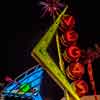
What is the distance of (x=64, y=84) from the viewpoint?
8195mm

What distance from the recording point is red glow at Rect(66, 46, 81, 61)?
8.72 meters

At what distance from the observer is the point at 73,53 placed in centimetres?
878

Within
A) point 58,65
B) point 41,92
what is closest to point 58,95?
point 41,92

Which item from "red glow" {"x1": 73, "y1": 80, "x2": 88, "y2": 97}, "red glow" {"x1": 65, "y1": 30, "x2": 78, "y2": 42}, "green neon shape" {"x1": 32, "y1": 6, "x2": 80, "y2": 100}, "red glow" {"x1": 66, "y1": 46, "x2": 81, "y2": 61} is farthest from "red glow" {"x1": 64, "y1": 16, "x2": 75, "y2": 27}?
"red glow" {"x1": 73, "y1": 80, "x2": 88, "y2": 97}

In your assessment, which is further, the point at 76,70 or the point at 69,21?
the point at 69,21

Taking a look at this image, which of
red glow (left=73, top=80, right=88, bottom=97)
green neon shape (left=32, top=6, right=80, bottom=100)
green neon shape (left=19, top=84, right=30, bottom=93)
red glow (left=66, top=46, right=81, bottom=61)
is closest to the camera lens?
green neon shape (left=32, top=6, right=80, bottom=100)

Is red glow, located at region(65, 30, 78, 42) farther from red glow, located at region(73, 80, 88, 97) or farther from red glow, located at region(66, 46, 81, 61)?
red glow, located at region(73, 80, 88, 97)

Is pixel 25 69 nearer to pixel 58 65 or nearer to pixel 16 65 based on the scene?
pixel 16 65

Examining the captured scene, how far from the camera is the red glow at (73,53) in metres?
8.72

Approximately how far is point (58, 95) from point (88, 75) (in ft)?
4.05

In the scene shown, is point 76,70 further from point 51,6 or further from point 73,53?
point 51,6

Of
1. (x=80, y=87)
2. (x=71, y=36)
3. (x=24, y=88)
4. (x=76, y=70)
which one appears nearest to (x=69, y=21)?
(x=71, y=36)

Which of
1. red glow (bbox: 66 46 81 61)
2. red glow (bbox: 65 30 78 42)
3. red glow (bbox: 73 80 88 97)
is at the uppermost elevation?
red glow (bbox: 65 30 78 42)

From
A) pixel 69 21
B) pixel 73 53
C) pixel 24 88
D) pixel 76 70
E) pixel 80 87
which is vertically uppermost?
pixel 69 21
